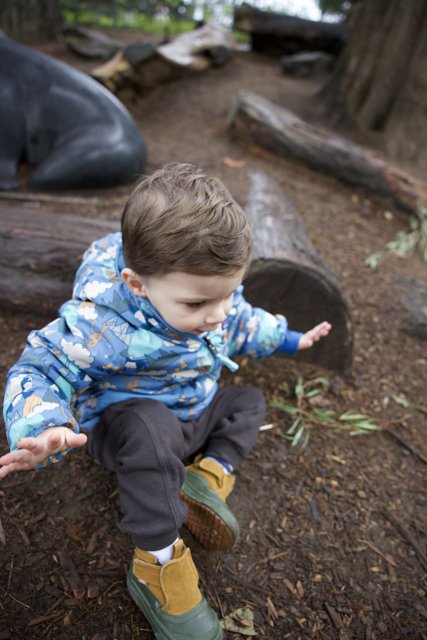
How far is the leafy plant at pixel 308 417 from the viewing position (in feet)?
8.23

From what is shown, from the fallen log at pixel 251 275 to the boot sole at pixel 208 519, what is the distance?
1.03m

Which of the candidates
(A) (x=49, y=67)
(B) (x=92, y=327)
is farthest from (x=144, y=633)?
(A) (x=49, y=67)

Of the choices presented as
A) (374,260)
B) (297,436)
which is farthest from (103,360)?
(374,260)

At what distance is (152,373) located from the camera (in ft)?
5.99

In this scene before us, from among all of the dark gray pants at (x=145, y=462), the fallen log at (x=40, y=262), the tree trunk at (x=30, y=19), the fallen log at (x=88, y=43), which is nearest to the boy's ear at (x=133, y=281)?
the dark gray pants at (x=145, y=462)

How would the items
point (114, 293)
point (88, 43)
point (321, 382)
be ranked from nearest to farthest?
1. point (114, 293)
2. point (321, 382)
3. point (88, 43)

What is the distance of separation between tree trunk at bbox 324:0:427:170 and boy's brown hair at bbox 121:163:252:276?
182 inches

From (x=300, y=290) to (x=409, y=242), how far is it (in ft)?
7.08

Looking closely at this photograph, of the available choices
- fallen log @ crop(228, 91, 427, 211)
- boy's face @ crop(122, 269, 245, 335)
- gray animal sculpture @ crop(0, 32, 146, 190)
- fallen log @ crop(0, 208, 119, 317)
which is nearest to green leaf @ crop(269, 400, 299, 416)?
boy's face @ crop(122, 269, 245, 335)

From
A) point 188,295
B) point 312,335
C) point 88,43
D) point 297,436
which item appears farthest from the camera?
point 88,43

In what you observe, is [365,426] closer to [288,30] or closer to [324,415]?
[324,415]

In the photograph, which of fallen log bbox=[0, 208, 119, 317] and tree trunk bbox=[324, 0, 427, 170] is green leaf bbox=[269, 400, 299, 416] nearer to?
fallen log bbox=[0, 208, 119, 317]

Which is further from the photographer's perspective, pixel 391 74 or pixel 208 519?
pixel 391 74

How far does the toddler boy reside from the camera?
149 cm
